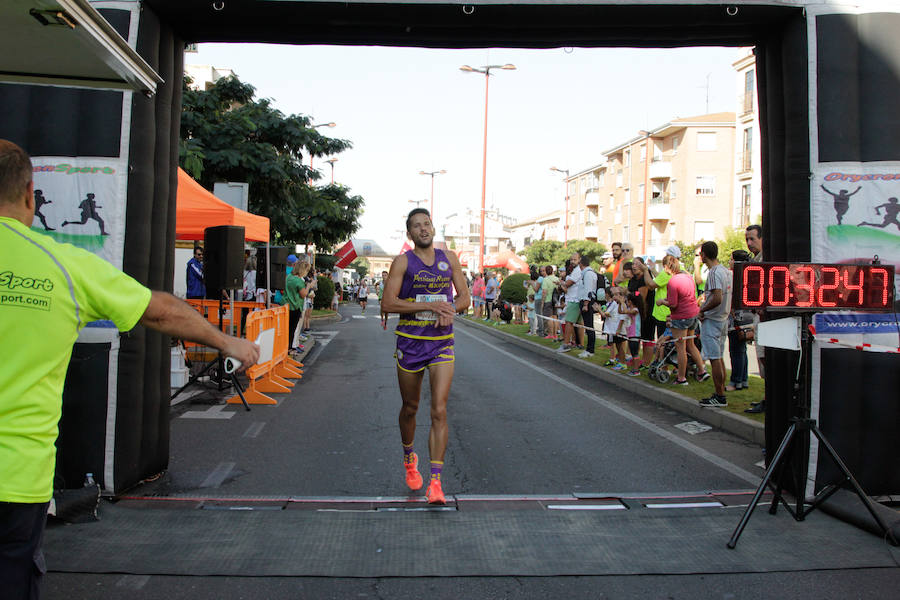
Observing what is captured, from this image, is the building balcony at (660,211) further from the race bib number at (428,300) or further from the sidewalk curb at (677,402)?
the race bib number at (428,300)

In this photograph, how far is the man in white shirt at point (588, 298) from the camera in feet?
46.9

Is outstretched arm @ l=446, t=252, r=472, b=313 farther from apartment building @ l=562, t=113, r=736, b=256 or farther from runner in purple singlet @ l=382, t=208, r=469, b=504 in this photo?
apartment building @ l=562, t=113, r=736, b=256

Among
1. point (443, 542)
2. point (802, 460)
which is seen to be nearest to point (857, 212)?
point (802, 460)

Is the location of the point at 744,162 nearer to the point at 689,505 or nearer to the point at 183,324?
the point at 689,505

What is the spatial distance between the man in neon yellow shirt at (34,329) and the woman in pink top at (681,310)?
8.77m

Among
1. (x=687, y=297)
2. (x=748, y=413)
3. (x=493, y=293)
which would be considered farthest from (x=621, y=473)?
(x=493, y=293)

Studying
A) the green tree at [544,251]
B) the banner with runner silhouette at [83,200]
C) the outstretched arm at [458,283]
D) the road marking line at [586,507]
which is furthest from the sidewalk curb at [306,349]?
the green tree at [544,251]

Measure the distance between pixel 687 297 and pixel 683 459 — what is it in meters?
4.03

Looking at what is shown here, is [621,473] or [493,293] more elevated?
[493,293]

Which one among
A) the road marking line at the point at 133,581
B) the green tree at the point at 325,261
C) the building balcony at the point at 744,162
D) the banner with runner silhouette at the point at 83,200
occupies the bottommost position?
the road marking line at the point at 133,581

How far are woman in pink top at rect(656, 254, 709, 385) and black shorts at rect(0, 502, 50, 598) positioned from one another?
30.1 feet

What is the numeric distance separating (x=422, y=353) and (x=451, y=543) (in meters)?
1.40

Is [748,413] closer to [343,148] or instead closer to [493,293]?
[343,148]

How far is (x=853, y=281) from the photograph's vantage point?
4762 mm
